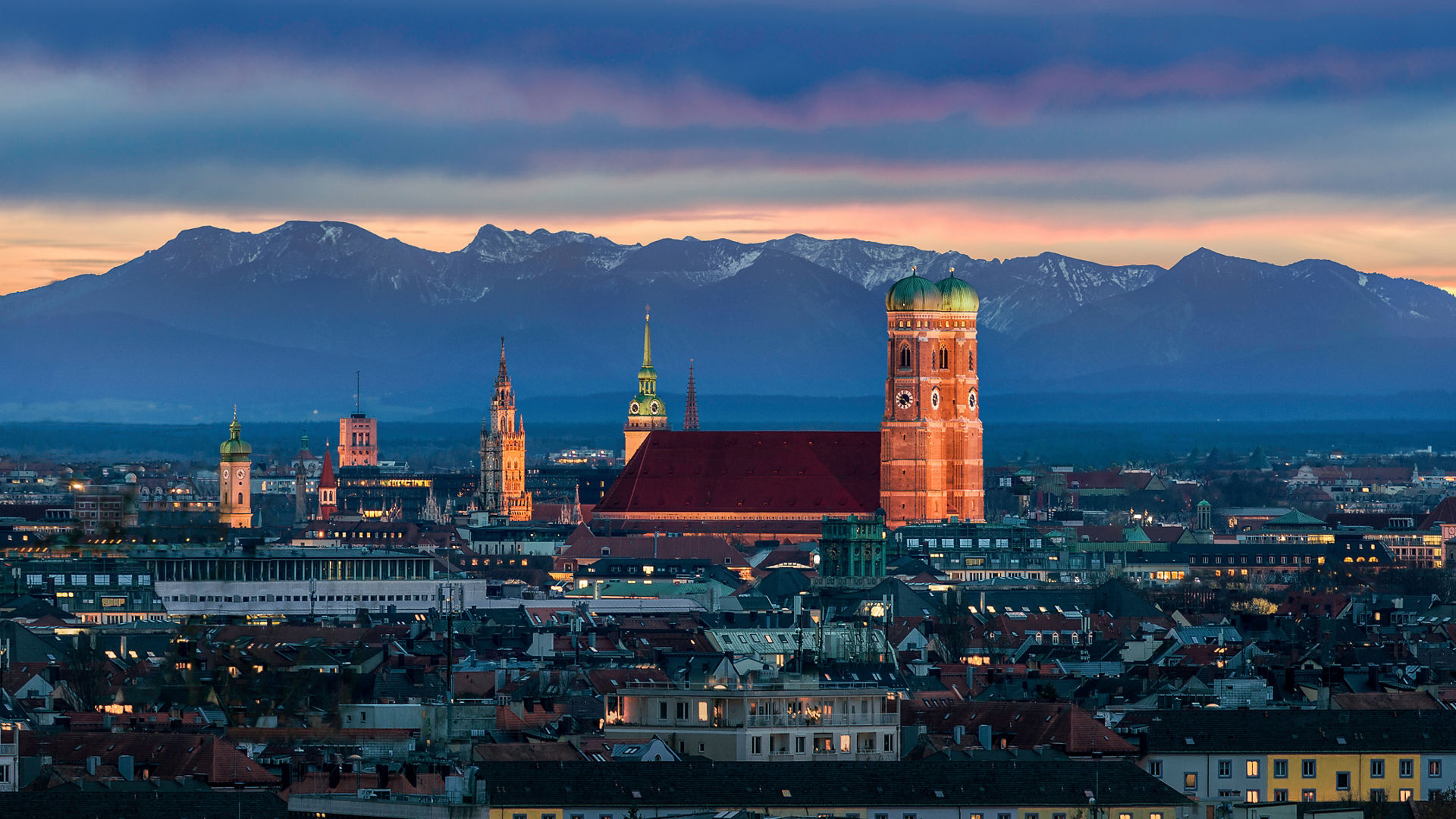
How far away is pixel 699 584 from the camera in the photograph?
18150 centimetres

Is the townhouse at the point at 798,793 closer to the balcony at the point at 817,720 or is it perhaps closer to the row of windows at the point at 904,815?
the row of windows at the point at 904,815

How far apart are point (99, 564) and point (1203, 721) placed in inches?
3583

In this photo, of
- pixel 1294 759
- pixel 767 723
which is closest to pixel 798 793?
pixel 767 723

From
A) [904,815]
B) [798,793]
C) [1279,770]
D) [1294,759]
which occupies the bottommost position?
[904,815]

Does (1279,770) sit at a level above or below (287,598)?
below

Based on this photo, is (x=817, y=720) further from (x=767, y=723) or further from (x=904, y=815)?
(x=904, y=815)

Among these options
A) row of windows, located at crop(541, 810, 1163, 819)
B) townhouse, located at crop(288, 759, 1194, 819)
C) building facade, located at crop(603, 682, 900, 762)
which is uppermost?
building facade, located at crop(603, 682, 900, 762)

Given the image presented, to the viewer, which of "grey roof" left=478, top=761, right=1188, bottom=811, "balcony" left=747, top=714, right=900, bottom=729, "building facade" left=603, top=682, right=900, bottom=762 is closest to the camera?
"grey roof" left=478, top=761, right=1188, bottom=811

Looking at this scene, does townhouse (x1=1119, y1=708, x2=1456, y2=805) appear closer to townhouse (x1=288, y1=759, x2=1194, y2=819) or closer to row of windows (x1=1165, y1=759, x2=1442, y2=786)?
row of windows (x1=1165, y1=759, x2=1442, y2=786)

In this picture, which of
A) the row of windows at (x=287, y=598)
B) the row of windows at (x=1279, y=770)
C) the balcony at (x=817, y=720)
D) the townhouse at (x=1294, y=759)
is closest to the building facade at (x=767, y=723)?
the balcony at (x=817, y=720)

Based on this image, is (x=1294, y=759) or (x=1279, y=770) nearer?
(x=1279, y=770)

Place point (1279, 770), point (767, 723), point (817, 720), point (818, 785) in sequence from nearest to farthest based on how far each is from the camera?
point (818, 785), point (767, 723), point (1279, 770), point (817, 720)

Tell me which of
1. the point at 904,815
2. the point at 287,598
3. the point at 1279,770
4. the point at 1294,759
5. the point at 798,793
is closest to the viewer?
the point at 798,793

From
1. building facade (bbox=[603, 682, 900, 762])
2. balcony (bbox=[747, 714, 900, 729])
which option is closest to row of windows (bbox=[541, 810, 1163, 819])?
building facade (bbox=[603, 682, 900, 762])
